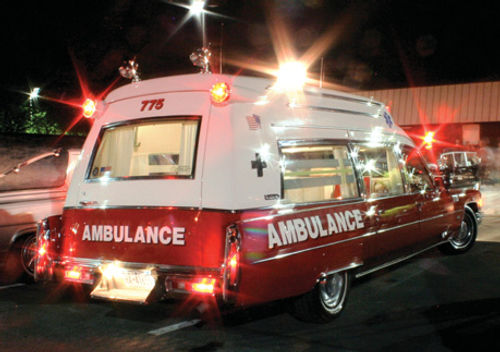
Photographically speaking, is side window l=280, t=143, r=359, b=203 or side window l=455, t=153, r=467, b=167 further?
side window l=455, t=153, r=467, b=167

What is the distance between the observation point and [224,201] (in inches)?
159

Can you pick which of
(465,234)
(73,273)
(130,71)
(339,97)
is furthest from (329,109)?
(465,234)

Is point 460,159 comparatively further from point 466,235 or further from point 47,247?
point 47,247

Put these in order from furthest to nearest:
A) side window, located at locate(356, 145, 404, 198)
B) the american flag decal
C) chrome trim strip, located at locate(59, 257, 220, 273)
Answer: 1. side window, located at locate(356, 145, 404, 198)
2. the american flag decal
3. chrome trim strip, located at locate(59, 257, 220, 273)

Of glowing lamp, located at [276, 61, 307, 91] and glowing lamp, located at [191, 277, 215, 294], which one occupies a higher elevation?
glowing lamp, located at [276, 61, 307, 91]

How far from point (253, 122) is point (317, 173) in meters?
1.07

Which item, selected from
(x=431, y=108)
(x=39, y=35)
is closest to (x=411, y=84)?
(x=431, y=108)

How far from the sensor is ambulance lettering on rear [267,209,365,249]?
418cm

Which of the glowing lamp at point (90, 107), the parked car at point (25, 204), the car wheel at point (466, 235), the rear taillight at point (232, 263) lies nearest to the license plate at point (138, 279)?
the rear taillight at point (232, 263)

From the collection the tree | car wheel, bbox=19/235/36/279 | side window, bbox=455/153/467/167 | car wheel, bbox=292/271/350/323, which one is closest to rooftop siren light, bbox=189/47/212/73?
car wheel, bbox=292/271/350/323

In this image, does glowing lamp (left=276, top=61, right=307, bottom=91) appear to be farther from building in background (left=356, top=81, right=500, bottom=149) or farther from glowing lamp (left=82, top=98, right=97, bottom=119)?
building in background (left=356, top=81, right=500, bottom=149)

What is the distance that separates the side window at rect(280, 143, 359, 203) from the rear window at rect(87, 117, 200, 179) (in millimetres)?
929

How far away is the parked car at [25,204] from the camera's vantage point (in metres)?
6.38

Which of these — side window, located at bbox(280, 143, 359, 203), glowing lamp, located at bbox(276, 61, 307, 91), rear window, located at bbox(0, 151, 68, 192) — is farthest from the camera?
rear window, located at bbox(0, 151, 68, 192)
